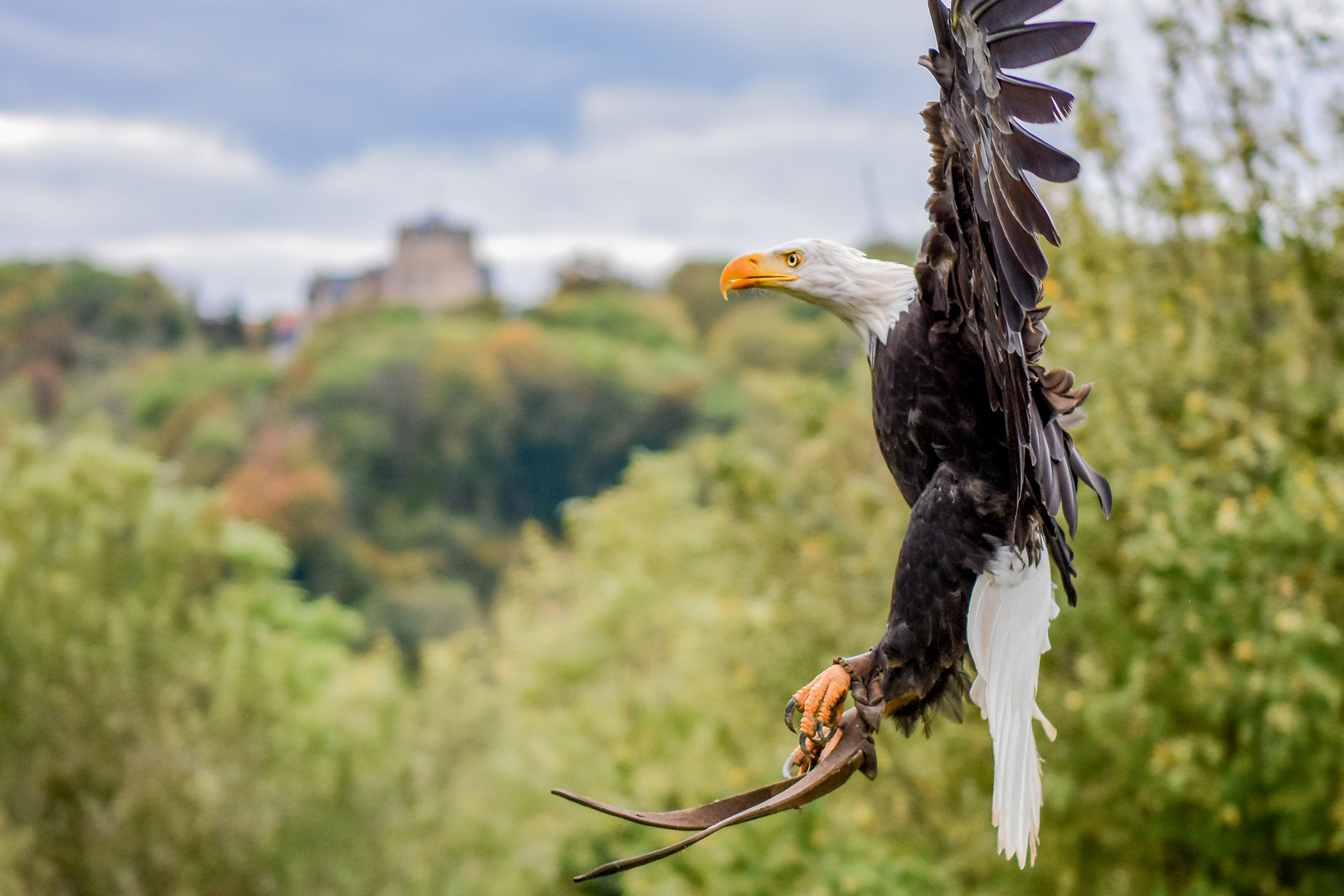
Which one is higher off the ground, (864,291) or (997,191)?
(997,191)

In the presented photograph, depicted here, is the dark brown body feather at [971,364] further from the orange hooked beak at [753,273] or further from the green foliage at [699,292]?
the green foliage at [699,292]

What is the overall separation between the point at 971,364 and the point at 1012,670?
0.53 metres

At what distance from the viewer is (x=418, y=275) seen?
209ft

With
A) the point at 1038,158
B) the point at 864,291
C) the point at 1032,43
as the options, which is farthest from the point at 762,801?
the point at 1032,43

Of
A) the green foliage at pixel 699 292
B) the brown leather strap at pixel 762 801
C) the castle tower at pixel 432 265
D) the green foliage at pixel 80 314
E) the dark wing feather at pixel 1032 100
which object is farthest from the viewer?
the castle tower at pixel 432 265

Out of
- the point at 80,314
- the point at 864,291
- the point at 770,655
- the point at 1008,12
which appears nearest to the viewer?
the point at 1008,12

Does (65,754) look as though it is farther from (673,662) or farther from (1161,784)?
(1161,784)

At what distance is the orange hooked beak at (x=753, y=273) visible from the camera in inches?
75.2

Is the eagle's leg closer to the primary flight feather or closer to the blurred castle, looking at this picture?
the primary flight feather

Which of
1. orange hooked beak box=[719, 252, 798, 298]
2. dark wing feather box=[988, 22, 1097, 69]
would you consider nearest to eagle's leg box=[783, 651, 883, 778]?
orange hooked beak box=[719, 252, 798, 298]

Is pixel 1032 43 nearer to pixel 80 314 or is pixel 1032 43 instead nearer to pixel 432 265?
pixel 80 314

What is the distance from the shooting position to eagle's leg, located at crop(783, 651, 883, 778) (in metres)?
1.76


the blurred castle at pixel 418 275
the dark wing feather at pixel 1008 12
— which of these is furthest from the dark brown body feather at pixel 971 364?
the blurred castle at pixel 418 275

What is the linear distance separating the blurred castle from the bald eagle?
61643mm
